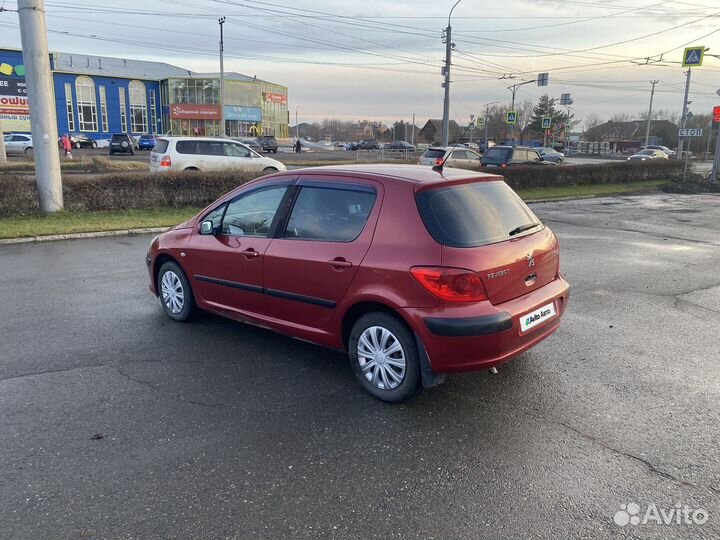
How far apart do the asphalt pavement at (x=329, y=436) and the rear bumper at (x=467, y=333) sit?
0.41 m

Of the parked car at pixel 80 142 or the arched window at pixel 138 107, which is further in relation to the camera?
the arched window at pixel 138 107

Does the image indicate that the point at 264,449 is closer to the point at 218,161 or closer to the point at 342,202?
the point at 342,202

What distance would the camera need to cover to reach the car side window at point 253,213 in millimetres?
4699

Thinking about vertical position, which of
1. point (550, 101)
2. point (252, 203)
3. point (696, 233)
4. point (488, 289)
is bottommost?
point (696, 233)

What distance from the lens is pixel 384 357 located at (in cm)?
389

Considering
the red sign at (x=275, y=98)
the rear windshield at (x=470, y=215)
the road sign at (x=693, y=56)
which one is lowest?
the rear windshield at (x=470, y=215)

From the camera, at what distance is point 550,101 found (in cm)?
9450

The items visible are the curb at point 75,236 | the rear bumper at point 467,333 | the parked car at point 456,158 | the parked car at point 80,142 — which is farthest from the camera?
the parked car at point 80,142

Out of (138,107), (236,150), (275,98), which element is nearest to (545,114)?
(275,98)

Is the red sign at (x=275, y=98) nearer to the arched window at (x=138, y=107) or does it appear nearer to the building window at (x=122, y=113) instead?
the arched window at (x=138, y=107)

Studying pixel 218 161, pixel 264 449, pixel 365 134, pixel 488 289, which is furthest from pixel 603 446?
pixel 365 134

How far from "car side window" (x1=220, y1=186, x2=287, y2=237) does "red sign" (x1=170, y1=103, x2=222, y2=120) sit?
6501 cm

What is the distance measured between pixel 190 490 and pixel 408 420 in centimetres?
145

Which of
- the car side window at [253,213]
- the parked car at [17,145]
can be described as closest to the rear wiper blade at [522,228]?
the car side window at [253,213]
